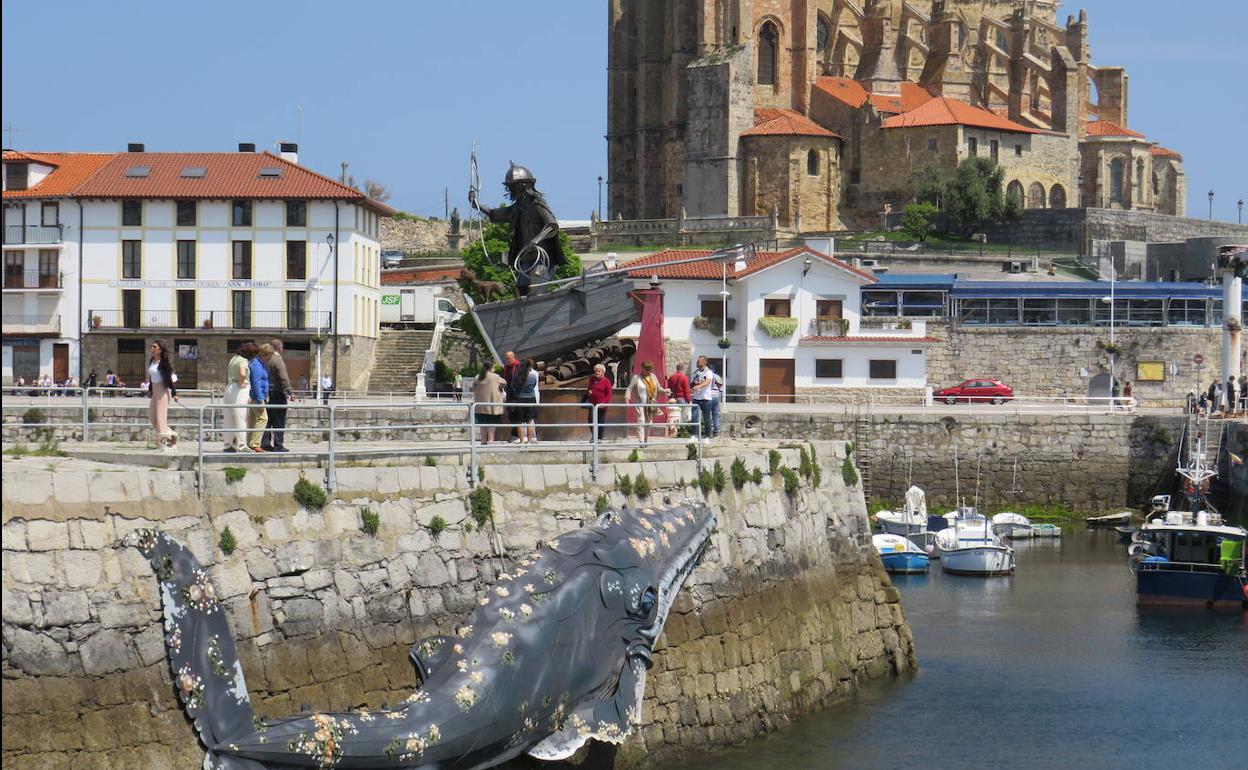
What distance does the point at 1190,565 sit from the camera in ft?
109

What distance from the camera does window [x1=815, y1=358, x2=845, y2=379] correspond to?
55.5 meters

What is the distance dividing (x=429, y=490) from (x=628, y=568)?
1845mm

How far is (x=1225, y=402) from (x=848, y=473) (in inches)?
1189

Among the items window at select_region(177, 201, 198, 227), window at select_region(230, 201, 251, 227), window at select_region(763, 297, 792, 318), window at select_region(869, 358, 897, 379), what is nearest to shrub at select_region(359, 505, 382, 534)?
window at select_region(230, 201, 251, 227)

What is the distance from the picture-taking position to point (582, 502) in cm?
1620

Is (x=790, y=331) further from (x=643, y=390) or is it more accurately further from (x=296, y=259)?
(x=643, y=390)

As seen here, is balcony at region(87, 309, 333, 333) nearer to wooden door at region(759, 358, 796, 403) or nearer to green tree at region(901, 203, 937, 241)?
wooden door at region(759, 358, 796, 403)

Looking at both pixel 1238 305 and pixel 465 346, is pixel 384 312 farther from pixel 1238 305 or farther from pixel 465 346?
pixel 1238 305

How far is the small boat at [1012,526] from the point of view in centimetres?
4328

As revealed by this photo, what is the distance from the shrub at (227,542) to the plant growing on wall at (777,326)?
4340cm

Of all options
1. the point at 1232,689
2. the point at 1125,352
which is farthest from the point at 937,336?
the point at 1232,689

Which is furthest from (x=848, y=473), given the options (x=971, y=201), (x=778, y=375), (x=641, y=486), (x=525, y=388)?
(x=971, y=201)

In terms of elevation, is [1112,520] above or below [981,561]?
above

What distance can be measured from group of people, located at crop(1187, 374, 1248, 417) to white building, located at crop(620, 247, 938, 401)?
8.49 meters
